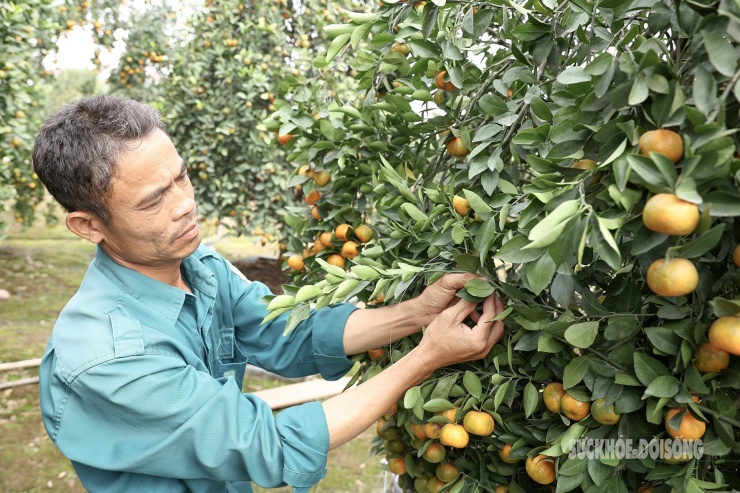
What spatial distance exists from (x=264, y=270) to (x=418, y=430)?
4579 mm

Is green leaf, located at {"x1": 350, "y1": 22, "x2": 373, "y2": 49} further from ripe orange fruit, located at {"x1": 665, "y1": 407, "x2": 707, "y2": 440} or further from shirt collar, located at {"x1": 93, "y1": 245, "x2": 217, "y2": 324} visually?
ripe orange fruit, located at {"x1": 665, "y1": 407, "x2": 707, "y2": 440}

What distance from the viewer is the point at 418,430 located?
1264 millimetres

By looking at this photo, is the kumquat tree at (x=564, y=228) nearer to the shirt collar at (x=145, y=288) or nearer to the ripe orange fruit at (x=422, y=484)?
the ripe orange fruit at (x=422, y=484)

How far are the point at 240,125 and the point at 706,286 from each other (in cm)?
418

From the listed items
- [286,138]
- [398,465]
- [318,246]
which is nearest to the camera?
[398,465]

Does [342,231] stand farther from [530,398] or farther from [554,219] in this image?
[554,219]

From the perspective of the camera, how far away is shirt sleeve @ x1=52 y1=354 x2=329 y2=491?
46.5 inches

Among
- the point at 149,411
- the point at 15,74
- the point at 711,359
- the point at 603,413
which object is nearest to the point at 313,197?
the point at 149,411

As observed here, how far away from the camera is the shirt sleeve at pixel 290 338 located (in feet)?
5.10

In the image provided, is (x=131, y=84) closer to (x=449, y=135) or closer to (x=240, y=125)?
(x=240, y=125)

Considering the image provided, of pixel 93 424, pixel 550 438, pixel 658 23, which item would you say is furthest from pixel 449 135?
pixel 93 424

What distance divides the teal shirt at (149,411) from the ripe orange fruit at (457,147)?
2.01 ft

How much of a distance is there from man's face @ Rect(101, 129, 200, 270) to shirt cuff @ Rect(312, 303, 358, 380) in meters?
0.39

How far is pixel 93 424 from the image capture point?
126cm
